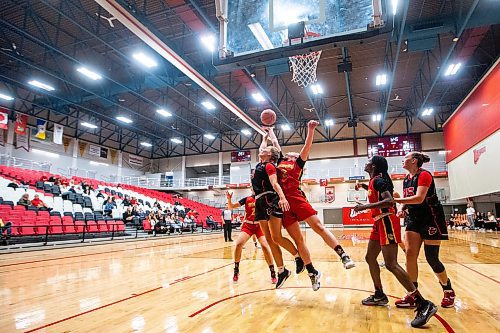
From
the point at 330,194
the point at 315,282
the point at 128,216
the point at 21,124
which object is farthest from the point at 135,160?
the point at 315,282

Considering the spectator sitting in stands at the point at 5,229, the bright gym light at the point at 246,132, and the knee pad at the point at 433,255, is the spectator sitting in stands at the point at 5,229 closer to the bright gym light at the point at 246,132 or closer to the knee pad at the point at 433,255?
the knee pad at the point at 433,255

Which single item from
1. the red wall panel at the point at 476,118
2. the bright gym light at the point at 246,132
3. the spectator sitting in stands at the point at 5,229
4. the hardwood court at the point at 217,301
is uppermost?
the bright gym light at the point at 246,132

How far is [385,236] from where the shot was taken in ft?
10.7

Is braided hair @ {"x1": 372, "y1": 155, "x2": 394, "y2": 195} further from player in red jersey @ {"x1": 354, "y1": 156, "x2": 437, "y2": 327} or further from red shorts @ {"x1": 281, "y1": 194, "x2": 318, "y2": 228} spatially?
red shorts @ {"x1": 281, "y1": 194, "x2": 318, "y2": 228}

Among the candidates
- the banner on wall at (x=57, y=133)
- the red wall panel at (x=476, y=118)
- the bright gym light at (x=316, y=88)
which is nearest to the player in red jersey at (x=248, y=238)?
the red wall panel at (x=476, y=118)

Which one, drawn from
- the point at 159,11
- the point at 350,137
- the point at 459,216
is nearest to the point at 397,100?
the point at 350,137

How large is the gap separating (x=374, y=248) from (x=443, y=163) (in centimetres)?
2637

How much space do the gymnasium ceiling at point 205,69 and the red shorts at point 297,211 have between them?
3.02 metres

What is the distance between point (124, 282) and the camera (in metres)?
4.88

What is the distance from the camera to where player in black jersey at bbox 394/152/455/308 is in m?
3.28

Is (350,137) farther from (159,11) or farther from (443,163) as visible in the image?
(159,11)

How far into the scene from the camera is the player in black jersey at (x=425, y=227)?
328cm

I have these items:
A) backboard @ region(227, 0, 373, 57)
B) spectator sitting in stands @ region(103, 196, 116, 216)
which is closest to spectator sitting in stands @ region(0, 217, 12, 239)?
spectator sitting in stands @ region(103, 196, 116, 216)

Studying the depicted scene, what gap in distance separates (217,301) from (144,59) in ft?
40.9
